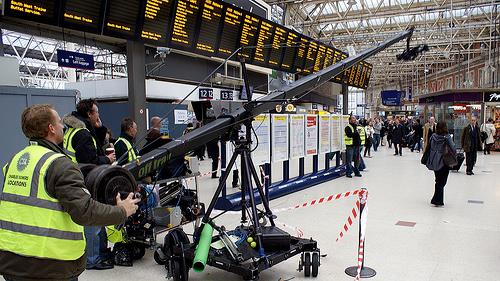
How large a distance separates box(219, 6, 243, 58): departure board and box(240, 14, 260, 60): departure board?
0.57 feet

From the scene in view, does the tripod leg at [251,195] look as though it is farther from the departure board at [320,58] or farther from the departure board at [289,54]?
the departure board at [320,58]

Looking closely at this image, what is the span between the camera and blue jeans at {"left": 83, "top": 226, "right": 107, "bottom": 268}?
3.99 m

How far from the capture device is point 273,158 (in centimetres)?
747

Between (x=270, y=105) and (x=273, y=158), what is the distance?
3.50 m

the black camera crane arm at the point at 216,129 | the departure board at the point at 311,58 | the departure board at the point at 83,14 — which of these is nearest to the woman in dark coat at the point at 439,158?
the black camera crane arm at the point at 216,129

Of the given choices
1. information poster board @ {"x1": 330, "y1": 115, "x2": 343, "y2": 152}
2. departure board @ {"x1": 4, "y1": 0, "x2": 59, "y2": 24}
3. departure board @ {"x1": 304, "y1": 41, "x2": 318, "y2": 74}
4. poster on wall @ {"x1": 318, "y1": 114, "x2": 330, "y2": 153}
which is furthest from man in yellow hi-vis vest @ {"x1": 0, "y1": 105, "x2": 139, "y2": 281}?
departure board @ {"x1": 304, "y1": 41, "x2": 318, "y2": 74}

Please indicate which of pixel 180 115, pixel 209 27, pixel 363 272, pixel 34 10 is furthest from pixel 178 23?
pixel 180 115

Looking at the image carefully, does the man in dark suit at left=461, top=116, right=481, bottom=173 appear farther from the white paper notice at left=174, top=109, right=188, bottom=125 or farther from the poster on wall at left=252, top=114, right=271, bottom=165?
the white paper notice at left=174, top=109, right=188, bottom=125

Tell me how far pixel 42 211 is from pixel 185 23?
18.7ft

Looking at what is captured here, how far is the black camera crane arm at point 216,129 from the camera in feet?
9.89

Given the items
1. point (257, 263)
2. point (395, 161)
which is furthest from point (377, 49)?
point (395, 161)

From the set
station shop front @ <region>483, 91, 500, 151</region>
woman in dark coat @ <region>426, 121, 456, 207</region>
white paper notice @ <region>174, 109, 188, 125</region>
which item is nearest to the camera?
woman in dark coat @ <region>426, 121, 456, 207</region>

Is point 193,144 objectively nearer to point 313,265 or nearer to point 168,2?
point 313,265

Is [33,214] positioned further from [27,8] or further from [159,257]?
[27,8]
